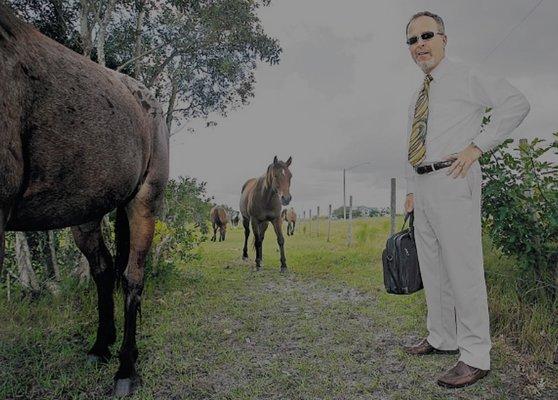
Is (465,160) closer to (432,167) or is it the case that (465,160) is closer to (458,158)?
(458,158)

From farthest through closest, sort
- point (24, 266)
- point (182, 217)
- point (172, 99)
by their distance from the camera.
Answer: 1. point (172, 99)
2. point (182, 217)
3. point (24, 266)

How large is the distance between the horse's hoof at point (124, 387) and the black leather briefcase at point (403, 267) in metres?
2.12

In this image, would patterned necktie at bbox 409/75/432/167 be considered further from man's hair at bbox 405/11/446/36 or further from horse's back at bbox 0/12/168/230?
horse's back at bbox 0/12/168/230

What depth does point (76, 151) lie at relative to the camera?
7.69ft

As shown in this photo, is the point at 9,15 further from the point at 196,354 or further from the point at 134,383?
the point at 196,354

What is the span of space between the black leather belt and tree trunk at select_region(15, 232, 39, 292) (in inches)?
168

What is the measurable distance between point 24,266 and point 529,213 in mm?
5589

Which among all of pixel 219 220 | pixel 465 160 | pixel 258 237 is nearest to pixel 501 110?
pixel 465 160

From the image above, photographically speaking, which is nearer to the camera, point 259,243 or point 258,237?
point 259,243

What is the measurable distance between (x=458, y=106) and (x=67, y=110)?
2613 millimetres

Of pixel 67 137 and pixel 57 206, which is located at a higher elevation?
pixel 67 137

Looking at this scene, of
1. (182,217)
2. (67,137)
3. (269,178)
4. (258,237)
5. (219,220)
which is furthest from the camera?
(219,220)

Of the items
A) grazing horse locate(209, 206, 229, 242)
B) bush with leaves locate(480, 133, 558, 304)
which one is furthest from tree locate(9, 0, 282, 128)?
grazing horse locate(209, 206, 229, 242)

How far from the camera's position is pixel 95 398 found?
9.32 feet
